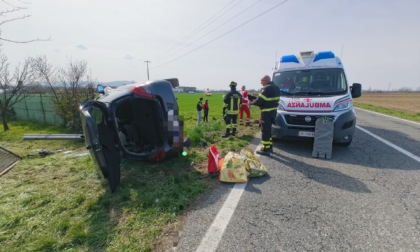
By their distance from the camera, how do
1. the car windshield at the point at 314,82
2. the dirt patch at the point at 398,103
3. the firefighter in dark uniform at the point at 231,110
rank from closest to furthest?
the car windshield at the point at 314,82
the firefighter in dark uniform at the point at 231,110
the dirt patch at the point at 398,103

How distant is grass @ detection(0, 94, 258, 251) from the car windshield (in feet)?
10.6

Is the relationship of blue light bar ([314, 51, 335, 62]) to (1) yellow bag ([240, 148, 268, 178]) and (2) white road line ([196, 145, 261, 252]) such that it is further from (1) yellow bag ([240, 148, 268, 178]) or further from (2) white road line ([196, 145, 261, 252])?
(2) white road line ([196, 145, 261, 252])

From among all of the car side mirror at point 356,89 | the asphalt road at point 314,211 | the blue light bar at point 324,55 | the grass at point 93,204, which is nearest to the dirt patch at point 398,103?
the car side mirror at point 356,89

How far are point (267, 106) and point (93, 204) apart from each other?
4.00 m

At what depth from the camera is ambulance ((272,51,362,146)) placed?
5164mm

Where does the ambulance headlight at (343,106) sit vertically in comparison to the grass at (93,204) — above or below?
above

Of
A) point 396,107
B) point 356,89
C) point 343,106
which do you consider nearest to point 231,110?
point 343,106

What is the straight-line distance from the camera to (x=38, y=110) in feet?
50.5

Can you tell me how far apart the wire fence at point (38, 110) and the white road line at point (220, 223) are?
13153mm

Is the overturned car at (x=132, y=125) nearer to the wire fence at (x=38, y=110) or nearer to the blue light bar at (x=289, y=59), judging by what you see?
the blue light bar at (x=289, y=59)

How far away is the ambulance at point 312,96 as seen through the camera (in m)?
5.16

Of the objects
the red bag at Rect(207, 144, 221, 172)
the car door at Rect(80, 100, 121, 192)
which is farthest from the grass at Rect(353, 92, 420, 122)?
the car door at Rect(80, 100, 121, 192)

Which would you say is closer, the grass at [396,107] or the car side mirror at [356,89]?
the car side mirror at [356,89]

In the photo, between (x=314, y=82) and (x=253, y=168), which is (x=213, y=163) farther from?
(x=314, y=82)
